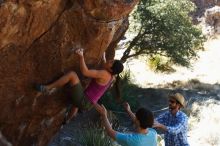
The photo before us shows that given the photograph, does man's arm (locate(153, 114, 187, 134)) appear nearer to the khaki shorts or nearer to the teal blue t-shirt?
the teal blue t-shirt

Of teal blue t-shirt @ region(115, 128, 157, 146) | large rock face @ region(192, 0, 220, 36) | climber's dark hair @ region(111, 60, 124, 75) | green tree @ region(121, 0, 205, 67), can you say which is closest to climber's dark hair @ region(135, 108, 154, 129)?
teal blue t-shirt @ region(115, 128, 157, 146)

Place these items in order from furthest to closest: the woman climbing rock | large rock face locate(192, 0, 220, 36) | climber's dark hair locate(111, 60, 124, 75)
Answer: large rock face locate(192, 0, 220, 36) < climber's dark hair locate(111, 60, 124, 75) < the woman climbing rock

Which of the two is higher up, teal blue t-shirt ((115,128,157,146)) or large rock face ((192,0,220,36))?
teal blue t-shirt ((115,128,157,146))

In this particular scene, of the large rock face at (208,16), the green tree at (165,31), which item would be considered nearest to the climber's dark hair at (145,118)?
the green tree at (165,31)

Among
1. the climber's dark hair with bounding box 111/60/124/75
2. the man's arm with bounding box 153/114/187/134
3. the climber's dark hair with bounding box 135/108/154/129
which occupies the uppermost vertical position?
the climber's dark hair with bounding box 135/108/154/129

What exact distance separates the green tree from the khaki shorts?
11489mm

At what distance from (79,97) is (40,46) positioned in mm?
1095

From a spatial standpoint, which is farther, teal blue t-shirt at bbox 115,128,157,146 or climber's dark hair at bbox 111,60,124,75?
climber's dark hair at bbox 111,60,124,75

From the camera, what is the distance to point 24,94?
6.96 m

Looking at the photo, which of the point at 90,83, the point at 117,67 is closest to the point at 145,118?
the point at 117,67

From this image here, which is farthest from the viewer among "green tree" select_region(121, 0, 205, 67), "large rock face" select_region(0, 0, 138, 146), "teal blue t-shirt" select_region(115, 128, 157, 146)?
"green tree" select_region(121, 0, 205, 67)

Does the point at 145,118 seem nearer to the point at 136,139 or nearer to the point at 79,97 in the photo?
the point at 136,139

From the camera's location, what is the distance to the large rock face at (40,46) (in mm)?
6145

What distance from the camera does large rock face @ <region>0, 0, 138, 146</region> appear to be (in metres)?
6.14
